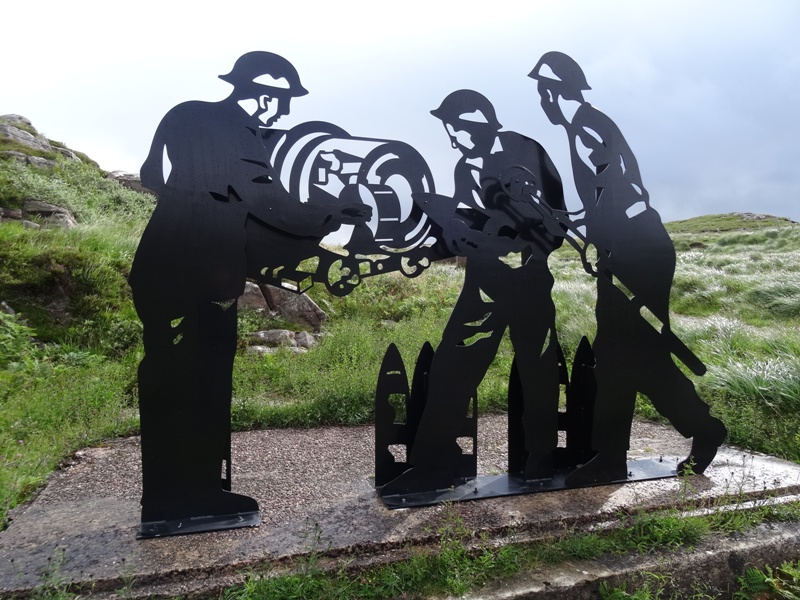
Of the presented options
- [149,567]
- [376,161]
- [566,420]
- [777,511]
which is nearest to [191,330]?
[149,567]

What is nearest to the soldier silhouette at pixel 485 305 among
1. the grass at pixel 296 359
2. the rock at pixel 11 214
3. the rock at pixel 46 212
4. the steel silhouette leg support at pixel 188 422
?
the grass at pixel 296 359

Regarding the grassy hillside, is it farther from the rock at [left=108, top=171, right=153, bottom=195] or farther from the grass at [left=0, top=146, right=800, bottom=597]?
the rock at [left=108, top=171, right=153, bottom=195]

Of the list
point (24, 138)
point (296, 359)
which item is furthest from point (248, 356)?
point (24, 138)

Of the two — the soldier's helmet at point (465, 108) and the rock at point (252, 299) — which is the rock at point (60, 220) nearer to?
the rock at point (252, 299)

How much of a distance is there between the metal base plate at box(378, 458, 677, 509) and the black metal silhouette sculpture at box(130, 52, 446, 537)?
863 mm

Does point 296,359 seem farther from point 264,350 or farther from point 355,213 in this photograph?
point 355,213

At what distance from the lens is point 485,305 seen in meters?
3.32

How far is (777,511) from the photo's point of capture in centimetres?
326

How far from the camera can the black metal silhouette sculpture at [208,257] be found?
2.81 metres

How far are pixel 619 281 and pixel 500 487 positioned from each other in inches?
59.2

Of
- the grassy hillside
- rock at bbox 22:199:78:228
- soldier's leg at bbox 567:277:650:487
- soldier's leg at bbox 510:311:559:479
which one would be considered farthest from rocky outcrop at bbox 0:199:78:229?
soldier's leg at bbox 567:277:650:487

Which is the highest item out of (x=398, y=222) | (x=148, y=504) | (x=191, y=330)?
(x=398, y=222)

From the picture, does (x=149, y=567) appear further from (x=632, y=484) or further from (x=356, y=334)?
(x=356, y=334)

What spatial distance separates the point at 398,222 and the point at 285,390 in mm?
3205
